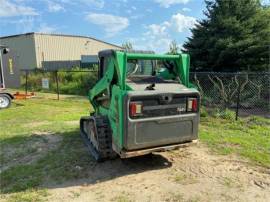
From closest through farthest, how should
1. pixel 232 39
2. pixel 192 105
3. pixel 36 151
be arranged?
pixel 192 105, pixel 36 151, pixel 232 39

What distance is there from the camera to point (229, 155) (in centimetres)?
A: 551

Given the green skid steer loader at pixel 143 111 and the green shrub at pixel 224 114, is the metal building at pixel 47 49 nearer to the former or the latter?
the green shrub at pixel 224 114

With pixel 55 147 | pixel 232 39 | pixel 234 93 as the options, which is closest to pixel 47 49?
pixel 232 39

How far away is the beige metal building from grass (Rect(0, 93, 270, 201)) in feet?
82.5

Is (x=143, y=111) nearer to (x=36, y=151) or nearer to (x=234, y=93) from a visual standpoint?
(x=36, y=151)

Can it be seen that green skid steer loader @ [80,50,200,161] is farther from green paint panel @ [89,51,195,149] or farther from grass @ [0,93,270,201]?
grass @ [0,93,270,201]

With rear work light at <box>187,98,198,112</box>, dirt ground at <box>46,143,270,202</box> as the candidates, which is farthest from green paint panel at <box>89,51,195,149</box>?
dirt ground at <box>46,143,270,202</box>

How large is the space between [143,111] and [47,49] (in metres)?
34.2

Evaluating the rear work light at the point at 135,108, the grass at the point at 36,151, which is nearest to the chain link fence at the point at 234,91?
the grass at the point at 36,151

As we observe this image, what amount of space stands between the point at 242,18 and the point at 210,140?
37.9 ft

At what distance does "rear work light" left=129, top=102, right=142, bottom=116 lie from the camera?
14.1 feet

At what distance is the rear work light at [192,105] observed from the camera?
478 cm

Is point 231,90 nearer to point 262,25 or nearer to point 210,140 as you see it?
point 210,140

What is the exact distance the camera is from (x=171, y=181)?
14.4ft
